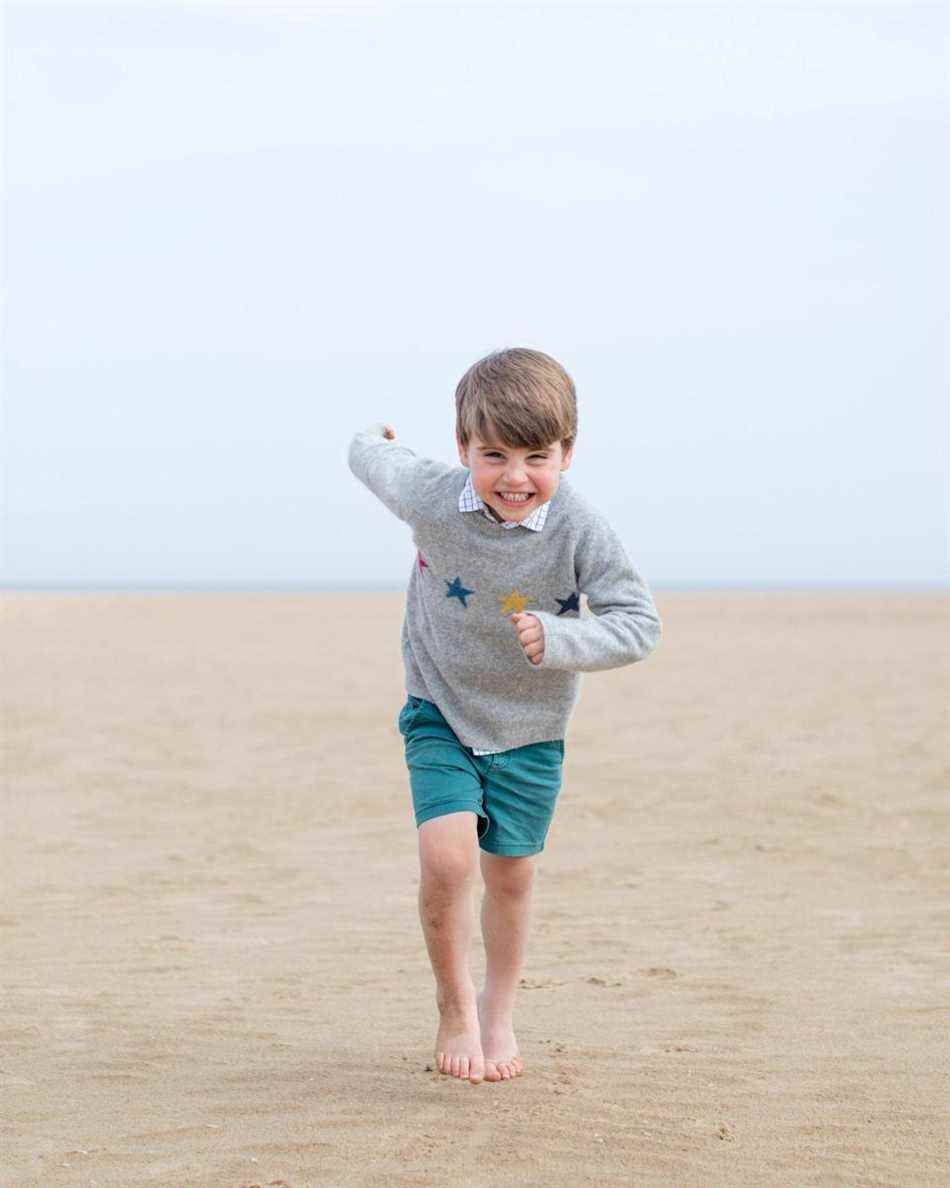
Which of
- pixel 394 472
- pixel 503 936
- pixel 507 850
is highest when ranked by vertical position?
pixel 394 472

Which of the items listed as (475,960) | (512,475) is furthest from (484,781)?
(475,960)

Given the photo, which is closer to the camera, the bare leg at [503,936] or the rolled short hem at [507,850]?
the rolled short hem at [507,850]

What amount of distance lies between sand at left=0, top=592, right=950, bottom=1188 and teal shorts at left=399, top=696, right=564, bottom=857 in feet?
2.03

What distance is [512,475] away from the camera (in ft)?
12.0

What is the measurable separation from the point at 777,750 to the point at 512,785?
7.51 meters

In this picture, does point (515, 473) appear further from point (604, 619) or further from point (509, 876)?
point (509, 876)

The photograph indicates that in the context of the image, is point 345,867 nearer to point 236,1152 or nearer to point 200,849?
point 200,849

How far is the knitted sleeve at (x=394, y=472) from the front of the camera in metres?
3.89

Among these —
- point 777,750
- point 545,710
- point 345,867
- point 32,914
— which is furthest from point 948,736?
point 545,710

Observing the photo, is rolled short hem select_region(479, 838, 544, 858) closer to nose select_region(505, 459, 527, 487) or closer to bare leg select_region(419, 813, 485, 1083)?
bare leg select_region(419, 813, 485, 1083)

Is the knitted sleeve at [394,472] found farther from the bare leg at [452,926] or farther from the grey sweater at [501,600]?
the bare leg at [452,926]

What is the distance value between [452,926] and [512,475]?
108cm

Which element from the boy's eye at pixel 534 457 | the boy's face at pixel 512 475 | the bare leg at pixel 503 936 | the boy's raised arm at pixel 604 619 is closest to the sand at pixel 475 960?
the bare leg at pixel 503 936

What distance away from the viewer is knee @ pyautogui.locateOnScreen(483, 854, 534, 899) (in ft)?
13.1
